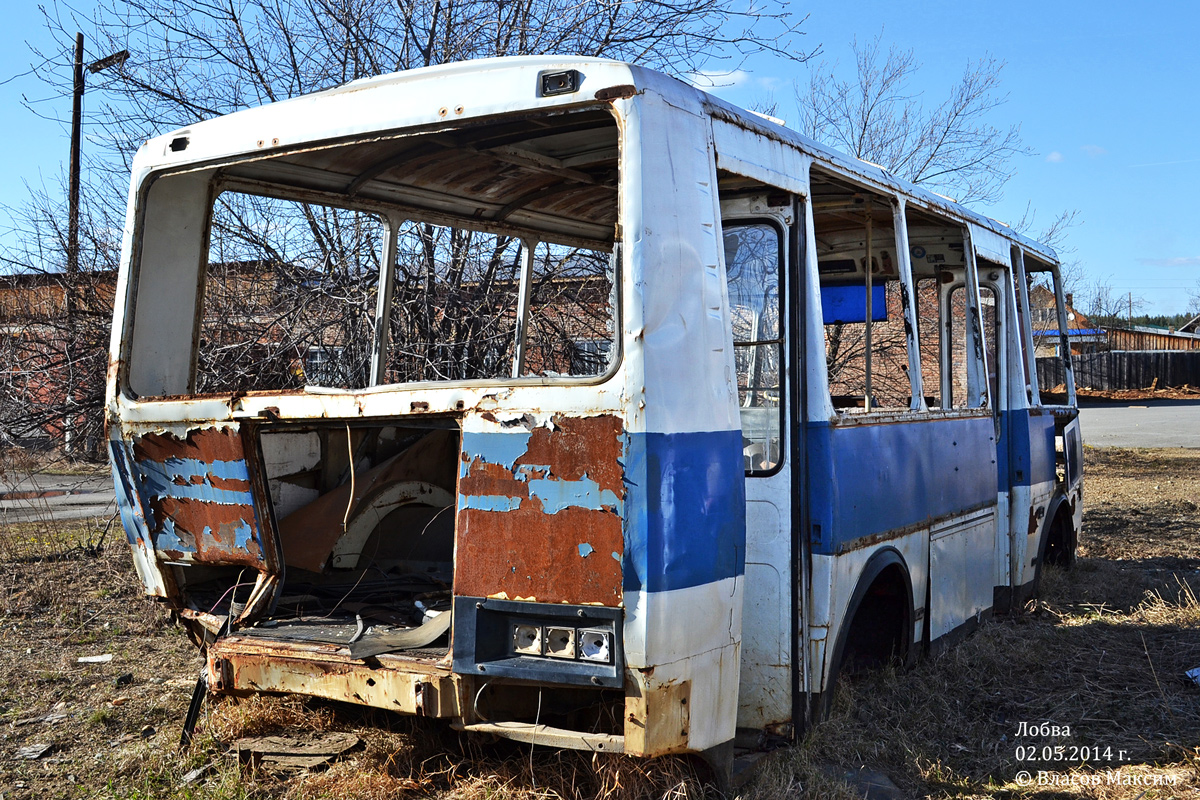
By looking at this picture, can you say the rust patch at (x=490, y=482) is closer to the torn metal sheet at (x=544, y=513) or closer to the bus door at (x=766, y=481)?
the torn metal sheet at (x=544, y=513)

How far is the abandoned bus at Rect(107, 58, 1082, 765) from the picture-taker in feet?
10.1

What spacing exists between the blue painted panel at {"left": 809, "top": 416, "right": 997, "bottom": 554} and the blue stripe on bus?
0.62 m

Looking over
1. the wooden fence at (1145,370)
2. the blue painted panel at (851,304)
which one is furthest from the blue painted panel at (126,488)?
the wooden fence at (1145,370)

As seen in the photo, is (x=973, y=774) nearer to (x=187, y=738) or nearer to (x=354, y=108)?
(x=187, y=738)

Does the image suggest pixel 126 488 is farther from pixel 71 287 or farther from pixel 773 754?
pixel 71 287

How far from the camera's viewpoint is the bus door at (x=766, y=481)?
3.82m

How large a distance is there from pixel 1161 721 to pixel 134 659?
5442 mm

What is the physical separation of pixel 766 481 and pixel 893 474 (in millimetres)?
994

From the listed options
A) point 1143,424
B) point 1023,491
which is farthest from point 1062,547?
A: point 1143,424

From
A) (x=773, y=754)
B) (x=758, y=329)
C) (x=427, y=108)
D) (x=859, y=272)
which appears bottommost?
(x=773, y=754)

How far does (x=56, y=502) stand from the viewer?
46.6 ft

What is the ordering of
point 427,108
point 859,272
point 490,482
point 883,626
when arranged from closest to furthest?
1. point 490,482
2. point 427,108
3. point 883,626
4. point 859,272

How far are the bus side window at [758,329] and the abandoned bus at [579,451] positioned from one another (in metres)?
0.02

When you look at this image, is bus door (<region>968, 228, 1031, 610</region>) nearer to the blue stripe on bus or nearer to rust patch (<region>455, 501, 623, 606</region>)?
the blue stripe on bus
